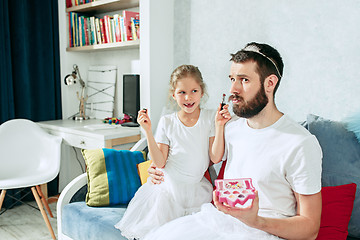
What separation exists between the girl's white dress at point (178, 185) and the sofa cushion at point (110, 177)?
9.9 inches

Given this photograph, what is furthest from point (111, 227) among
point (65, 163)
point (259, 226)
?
point (65, 163)

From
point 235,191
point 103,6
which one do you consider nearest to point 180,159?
point 235,191

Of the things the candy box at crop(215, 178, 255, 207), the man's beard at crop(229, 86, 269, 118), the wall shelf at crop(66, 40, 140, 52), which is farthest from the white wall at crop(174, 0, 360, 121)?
the candy box at crop(215, 178, 255, 207)

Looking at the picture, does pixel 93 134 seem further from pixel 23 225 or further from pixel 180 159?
pixel 180 159

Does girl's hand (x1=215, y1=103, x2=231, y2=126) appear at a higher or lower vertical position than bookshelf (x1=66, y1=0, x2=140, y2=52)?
lower

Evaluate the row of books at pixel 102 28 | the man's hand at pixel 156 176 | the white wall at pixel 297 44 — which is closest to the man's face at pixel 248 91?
the man's hand at pixel 156 176

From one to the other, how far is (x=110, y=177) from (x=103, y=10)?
185 cm

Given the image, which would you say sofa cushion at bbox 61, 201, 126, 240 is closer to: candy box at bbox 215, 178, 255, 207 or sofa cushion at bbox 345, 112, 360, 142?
candy box at bbox 215, 178, 255, 207

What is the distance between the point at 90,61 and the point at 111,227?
7.38ft

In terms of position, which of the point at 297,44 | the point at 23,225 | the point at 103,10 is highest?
the point at 103,10

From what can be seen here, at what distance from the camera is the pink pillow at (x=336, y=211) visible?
4.62 feet

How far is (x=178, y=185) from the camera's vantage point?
1653 mm

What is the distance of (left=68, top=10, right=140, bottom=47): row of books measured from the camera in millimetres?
2744

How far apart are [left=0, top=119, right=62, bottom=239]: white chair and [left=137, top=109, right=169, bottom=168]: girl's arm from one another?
127cm
